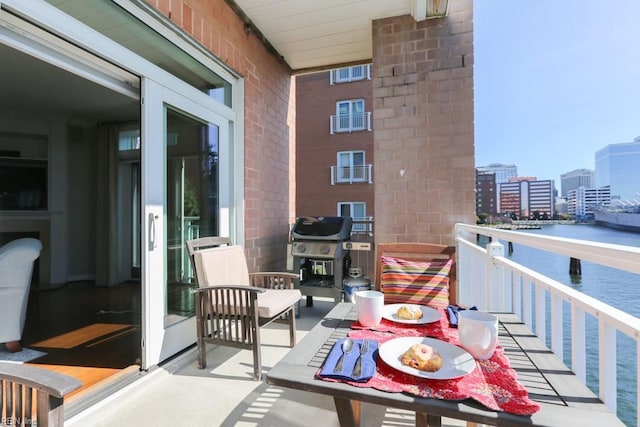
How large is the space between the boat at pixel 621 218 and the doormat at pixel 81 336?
7193 millimetres

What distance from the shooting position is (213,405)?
195cm

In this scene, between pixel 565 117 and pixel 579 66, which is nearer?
pixel 579 66

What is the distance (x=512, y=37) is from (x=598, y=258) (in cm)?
1501

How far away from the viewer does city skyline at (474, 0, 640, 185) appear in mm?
12105

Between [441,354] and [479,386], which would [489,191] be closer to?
[441,354]

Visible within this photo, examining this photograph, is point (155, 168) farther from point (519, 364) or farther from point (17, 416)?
point (519, 364)

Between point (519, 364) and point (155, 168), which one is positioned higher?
point (155, 168)

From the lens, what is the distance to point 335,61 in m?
4.56

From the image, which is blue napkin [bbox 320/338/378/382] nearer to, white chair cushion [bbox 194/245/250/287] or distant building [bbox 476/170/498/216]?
white chair cushion [bbox 194/245/250/287]

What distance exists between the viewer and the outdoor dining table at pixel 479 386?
0.75m

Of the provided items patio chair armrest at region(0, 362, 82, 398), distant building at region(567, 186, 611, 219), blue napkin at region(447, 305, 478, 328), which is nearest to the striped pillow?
blue napkin at region(447, 305, 478, 328)

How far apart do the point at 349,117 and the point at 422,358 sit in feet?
45.2

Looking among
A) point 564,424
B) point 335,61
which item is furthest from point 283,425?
point 335,61

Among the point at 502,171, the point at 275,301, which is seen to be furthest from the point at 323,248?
the point at 502,171
